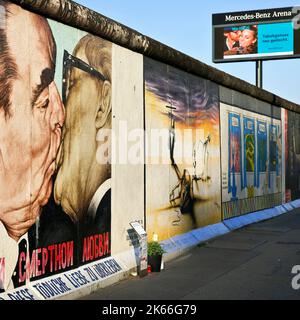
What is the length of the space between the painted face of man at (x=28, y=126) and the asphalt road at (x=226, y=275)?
1.84m

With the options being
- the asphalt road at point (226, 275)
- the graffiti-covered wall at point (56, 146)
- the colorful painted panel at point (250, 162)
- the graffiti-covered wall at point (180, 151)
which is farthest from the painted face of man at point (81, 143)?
the colorful painted panel at point (250, 162)

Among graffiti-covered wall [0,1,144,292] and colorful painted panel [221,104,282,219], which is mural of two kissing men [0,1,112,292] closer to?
graffiti-covered wall [0,1,144,292]

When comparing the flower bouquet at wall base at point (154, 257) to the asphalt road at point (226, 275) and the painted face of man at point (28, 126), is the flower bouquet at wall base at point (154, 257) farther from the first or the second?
the painted face of man at point (28, 126)

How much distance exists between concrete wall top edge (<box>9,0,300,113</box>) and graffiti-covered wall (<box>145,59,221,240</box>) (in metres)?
0.24

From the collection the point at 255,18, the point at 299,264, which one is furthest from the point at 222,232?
the point at 255,18

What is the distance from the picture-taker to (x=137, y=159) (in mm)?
10664

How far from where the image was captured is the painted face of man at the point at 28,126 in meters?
6.96

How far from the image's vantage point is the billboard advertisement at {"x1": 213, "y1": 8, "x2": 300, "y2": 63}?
31.6 meters

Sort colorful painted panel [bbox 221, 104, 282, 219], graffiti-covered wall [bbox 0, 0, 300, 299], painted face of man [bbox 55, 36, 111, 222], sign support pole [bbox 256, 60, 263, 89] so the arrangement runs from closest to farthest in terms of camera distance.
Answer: graffiti-covered wall [bbox 0, 0, 300, 299] < painted face of man [bbox 55, 36, 111, 222] < colorful painted panel [bbox 221, 104, 282, 219] < sign support pole [bbox 256, 60, 263, 89]

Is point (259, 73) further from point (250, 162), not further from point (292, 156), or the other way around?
point (250, 162)

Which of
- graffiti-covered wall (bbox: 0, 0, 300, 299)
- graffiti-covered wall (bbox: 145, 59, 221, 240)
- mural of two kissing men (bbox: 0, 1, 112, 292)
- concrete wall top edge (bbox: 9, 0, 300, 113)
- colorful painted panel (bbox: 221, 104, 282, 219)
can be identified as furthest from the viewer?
colorful painted panel (bbox: 221, 104, 282, 219)

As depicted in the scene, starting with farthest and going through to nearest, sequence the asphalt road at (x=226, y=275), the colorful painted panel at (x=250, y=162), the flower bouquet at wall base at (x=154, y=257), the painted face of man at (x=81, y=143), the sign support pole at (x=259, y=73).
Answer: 1. the sign support pole at (x=259, y=73)
2. the colorful painted panel at (x=250, y=162)
3. the flower bouquet at wall base at (x=154, y=257)
4. the painted face of man at (x=81, y=143)
5. the asphalt road at (x=226, y=275)

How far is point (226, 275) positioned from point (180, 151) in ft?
13.6

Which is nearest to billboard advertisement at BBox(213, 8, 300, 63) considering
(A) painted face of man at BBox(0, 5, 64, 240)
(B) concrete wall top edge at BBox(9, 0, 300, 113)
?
(B) concrete wall top edge at BBox(9, 0, 300, 113)
